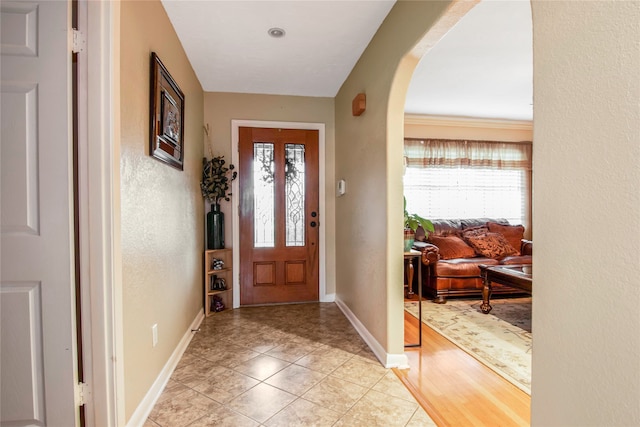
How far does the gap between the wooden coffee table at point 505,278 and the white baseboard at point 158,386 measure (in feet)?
9.90

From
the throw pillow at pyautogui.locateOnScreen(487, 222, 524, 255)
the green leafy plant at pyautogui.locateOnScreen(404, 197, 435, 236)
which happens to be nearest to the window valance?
the throw pillow at pyautogui.locateOnScreen(487, 222, 524, 255)

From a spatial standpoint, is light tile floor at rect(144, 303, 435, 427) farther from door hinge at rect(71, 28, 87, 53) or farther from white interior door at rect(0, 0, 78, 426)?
door hinge at rect(71, 28, 87, 53)

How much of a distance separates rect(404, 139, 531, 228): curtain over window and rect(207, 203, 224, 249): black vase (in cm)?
287

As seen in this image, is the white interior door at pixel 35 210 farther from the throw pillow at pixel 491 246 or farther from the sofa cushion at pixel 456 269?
the throw pillow at pixel 491 246

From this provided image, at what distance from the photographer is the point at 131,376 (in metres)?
1.51

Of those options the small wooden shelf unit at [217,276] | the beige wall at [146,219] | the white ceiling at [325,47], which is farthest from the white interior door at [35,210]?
the small wooden shelf unit at [217,276]

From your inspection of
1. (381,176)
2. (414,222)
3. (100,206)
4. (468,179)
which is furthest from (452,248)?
(100,206)

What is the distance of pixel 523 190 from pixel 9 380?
20.6ft

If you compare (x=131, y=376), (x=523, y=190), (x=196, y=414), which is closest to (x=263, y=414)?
(x=196, y=414)

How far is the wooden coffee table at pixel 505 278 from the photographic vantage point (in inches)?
110

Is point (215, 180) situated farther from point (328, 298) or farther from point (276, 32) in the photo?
point (328, 298)

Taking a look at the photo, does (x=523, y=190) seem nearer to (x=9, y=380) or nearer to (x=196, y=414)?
(x=196, y=414)

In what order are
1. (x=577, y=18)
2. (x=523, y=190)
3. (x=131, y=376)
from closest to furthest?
(x=577, y=18)
(x=131, y=376)
(x=523, y=190)

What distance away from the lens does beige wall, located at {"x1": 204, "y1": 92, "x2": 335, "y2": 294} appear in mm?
3584
